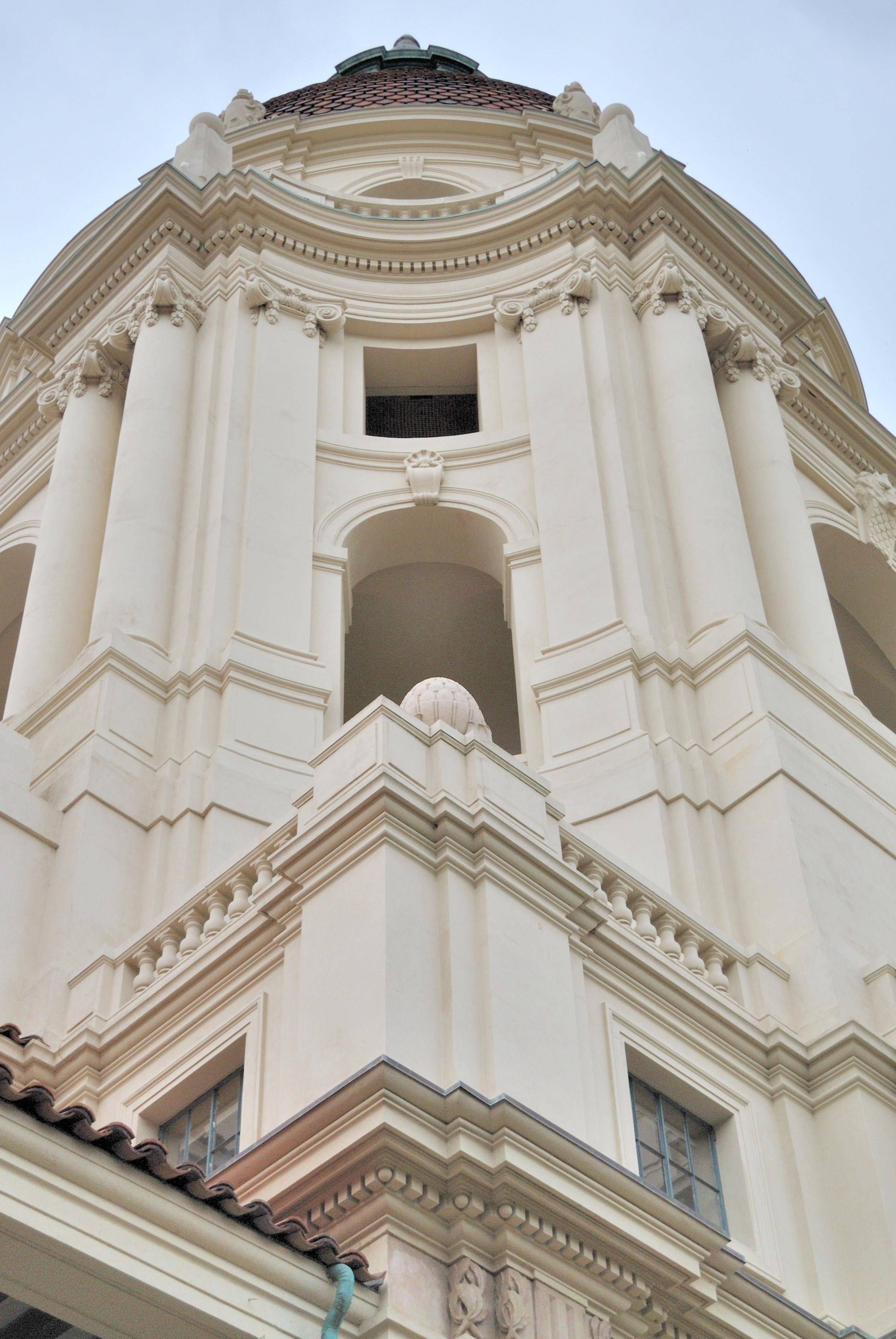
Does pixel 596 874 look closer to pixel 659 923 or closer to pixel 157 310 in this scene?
pixel 659 923

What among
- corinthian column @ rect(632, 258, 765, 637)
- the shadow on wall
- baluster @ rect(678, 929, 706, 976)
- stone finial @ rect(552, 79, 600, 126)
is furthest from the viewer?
stone finial @ rect(552, 79, 600, 126)

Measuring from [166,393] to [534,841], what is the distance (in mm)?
13909

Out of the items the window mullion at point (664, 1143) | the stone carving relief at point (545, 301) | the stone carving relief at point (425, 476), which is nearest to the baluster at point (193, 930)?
the window mullion at point (664, 1143)

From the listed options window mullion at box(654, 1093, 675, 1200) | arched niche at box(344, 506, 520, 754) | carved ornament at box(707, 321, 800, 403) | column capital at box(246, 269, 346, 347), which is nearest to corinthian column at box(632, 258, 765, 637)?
carved ornament at box(707, 321, 800, 403)

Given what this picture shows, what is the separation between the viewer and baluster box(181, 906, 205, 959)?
17000mm

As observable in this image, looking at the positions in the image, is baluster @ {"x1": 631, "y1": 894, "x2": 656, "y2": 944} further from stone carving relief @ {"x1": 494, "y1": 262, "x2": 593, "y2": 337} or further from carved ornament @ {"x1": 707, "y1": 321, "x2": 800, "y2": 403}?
carved ornament @ {"x1": 707, "y1": 321, "x2": 800, "y2": 403}

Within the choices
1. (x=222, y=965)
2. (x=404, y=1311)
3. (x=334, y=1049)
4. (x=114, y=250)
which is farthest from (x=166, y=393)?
(x=404, y=1311)

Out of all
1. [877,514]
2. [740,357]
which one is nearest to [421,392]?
[740,357]

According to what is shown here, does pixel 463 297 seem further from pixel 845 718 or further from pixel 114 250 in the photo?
pixel 845 718

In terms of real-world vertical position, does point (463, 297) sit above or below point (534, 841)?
above

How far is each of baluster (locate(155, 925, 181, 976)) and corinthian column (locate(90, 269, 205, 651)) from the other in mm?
6270

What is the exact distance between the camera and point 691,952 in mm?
17422

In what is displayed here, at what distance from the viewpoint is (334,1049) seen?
43.4 ft

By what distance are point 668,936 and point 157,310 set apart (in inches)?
587
